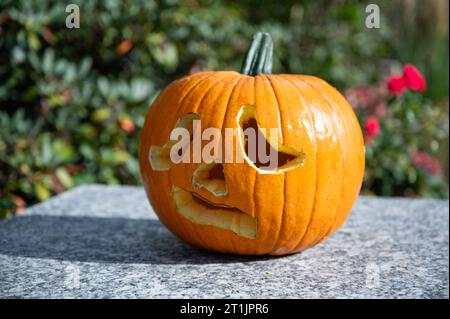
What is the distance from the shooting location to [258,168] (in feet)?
5.32

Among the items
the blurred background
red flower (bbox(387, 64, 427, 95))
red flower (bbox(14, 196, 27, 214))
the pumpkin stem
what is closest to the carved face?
the pumpkin stem

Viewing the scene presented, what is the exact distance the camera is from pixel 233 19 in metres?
4.01

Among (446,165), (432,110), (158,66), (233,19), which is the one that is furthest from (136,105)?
(446,165)

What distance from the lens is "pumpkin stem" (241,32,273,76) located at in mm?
1857

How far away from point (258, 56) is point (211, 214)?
21.1 inches

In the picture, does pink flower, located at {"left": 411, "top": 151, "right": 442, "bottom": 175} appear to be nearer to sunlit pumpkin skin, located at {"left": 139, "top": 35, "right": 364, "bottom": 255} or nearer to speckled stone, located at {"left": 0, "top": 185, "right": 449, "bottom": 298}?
speckled stone, located at {"left": 0, "top": 185, "right": 449, "bottom": 298}

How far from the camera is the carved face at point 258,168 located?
1.61m

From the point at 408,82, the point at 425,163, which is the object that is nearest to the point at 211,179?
the point at 408,82

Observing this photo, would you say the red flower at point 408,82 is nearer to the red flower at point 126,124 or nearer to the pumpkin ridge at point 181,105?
the red flower at point 126,124

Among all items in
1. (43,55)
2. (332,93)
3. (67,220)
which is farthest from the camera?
(43,55)

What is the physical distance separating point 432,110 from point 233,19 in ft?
4.78

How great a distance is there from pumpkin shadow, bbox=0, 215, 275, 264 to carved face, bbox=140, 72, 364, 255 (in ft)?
0.34
